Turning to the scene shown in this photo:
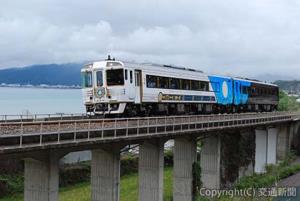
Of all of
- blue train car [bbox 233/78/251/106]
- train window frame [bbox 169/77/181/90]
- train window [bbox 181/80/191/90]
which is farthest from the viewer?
blue train car [bbox 233/78/251/106]

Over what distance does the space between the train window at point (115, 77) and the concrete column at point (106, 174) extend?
475cm

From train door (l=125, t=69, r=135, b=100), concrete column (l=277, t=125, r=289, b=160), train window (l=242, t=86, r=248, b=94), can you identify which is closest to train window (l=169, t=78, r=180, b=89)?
train door (l=125, t=69, r=135, b=100)

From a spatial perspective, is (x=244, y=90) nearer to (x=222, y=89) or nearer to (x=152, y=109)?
(x=222, y=89)

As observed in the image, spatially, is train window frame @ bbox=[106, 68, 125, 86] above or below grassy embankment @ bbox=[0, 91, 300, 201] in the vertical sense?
above

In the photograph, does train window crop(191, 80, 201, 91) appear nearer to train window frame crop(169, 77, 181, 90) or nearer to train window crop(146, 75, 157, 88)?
train window frame crop(169, 77, 181, 90)

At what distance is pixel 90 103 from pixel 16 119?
18.6ft

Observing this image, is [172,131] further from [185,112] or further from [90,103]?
[185,112]

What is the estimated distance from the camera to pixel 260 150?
5941cm

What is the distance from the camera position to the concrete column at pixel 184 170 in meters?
36.6

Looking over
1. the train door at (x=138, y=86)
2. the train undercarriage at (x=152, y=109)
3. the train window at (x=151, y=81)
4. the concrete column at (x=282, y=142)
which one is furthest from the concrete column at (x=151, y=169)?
the concrete column at (x=282, y=142)

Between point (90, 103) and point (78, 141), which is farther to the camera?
point (90, 103)

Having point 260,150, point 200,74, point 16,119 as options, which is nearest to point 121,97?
point 16,119

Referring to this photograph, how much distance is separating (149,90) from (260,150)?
1229 inches

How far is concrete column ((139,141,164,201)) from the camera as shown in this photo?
31.3 metres
